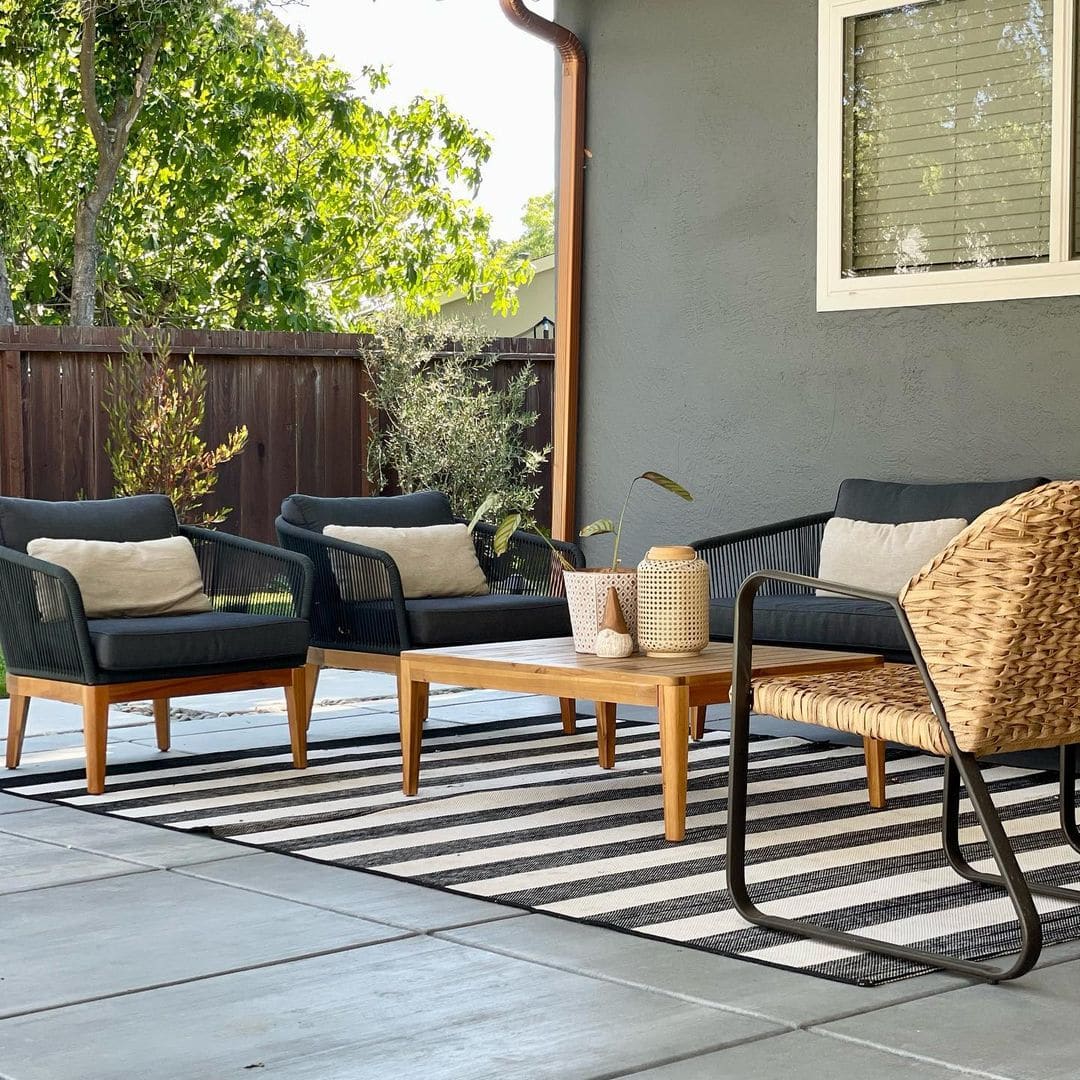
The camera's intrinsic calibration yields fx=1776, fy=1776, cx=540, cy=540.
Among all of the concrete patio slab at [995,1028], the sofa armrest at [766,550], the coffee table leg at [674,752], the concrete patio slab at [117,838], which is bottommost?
the concrete patio slab at [117,838]

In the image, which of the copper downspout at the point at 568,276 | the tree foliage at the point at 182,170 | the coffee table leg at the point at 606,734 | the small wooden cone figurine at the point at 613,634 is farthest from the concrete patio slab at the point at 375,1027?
the tree foliage at the point at 182,170

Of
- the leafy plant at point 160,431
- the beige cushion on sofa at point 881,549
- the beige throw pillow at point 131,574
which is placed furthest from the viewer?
the leafy plant at point 160,431

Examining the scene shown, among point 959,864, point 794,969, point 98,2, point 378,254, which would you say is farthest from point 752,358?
point 378,254

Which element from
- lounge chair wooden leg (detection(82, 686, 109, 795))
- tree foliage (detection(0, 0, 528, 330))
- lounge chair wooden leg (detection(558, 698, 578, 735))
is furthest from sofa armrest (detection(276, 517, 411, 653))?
tree foliage (detection(0, 0, 528, 330))

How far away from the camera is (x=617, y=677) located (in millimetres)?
4266

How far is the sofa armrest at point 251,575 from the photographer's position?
215 inches

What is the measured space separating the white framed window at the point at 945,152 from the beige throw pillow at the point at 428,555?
1.47 meters

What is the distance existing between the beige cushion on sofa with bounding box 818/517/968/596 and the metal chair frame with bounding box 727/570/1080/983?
1554 mm

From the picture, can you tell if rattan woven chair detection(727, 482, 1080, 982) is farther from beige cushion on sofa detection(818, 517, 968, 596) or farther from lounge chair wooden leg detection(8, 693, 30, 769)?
lounge chair wooden leg detection(8, 693, 30, 769)

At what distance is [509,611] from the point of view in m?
5.68

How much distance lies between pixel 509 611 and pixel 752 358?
1.29m

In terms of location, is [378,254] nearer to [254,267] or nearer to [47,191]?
[254,267]

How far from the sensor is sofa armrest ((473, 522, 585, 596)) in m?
6.15

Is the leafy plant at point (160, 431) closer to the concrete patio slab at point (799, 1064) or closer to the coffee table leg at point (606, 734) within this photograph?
the coffee table leg at point (606, 734)
